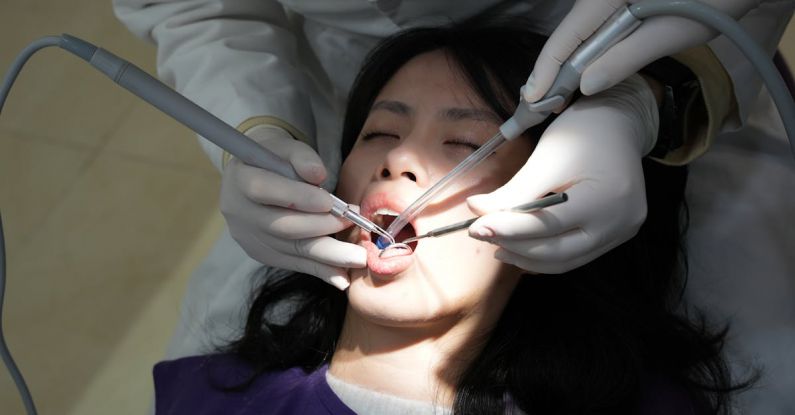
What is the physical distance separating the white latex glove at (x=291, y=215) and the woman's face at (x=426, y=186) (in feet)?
0.13

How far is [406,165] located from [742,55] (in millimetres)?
566

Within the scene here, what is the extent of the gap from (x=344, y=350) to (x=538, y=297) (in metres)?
0.31

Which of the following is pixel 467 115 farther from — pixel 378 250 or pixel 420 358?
pixel 420 358

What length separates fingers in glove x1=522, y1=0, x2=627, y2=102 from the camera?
110 cm

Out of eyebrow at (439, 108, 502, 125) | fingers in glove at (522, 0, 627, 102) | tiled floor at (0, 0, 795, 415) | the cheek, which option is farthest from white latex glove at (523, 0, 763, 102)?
tiled floor at (0, 0, 795, 415)

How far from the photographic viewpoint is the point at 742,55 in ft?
4.50

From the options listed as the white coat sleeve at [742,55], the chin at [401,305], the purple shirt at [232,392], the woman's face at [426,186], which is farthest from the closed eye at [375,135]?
the white coat sleeve at [742,55]

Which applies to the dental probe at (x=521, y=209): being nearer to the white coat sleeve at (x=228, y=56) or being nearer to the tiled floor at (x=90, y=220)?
the white coat sleeve at (x=228, y=56)

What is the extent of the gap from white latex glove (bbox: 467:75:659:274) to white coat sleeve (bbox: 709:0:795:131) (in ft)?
0.89

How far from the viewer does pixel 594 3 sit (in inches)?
43.2

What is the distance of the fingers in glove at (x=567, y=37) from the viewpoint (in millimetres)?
1098

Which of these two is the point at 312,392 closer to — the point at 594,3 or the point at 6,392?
the point at 594,3

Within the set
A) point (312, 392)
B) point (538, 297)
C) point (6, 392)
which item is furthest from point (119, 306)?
point (538, 297)

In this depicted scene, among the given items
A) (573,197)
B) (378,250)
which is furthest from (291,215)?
(573,197)
